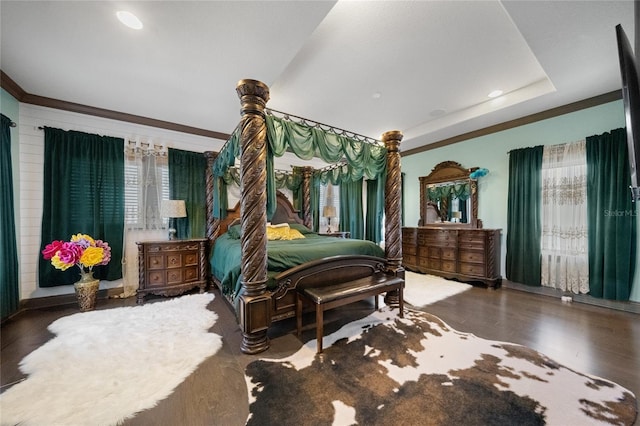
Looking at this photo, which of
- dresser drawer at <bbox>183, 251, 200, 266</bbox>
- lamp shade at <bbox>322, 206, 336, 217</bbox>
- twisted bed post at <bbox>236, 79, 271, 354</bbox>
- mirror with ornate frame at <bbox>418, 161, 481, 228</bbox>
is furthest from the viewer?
lamp shade at <bbox>322, 206, 336, 217</bbox>

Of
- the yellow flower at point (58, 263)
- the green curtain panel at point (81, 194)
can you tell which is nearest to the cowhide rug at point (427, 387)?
the yellow flower at point (58, 263)

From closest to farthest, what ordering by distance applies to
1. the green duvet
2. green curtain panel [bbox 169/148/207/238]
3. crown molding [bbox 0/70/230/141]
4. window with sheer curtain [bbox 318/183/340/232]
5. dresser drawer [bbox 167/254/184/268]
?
the green duvet
crown molding [bbox 0/70/230/141]
dresser drawer [bbox 167/254/184/268]
green curtain panel [bbox 169/148/207/238]
window with sheer curtain [bbox 318/183/340/232]

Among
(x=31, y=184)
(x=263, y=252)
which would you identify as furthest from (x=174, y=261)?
(x=263, y=252)

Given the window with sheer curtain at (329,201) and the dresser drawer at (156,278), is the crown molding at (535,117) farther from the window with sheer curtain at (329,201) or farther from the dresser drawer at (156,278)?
the dresser drawer at (156,278)

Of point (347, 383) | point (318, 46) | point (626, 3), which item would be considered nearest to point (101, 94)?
point (318, 46)

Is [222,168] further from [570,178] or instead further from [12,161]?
[570,178]

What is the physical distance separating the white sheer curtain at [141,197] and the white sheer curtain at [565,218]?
6.52m

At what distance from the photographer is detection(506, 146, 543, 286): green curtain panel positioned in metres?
3.71

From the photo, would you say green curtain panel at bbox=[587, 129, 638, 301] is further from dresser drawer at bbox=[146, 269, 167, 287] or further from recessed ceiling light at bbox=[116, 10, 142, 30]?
dresser drawer at bbox=[146, 269, 167, 287]

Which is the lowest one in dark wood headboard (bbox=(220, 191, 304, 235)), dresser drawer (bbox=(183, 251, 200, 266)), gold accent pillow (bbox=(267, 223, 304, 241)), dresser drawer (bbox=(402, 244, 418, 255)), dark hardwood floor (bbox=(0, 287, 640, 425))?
dark hardwood floor (bbox=(0, 287, 640, 425))

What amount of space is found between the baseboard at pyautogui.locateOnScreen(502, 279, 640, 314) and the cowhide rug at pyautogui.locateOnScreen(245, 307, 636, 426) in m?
2.20

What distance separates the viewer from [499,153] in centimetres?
420

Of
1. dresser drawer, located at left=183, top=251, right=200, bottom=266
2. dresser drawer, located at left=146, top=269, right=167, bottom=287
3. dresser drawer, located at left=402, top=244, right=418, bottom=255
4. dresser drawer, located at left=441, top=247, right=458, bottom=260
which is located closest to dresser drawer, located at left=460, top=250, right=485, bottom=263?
dresser drawer, located at left=441, top=247, right=458, bottom=260

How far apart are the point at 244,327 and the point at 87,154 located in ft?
12.0
